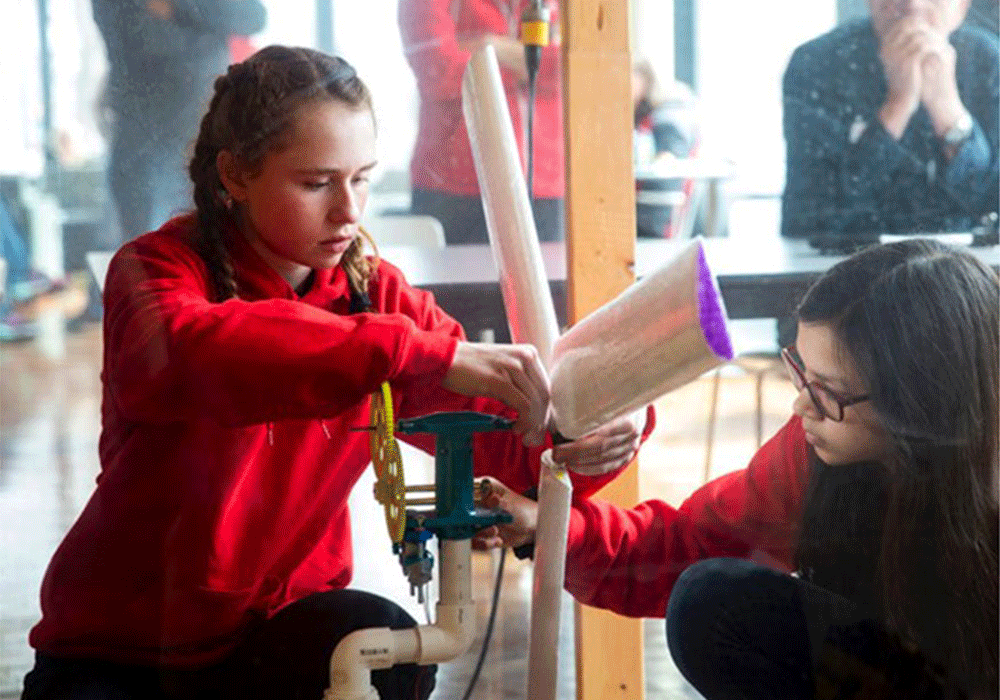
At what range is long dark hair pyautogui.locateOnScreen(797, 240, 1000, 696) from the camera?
3.24ft

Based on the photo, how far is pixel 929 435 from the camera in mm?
993

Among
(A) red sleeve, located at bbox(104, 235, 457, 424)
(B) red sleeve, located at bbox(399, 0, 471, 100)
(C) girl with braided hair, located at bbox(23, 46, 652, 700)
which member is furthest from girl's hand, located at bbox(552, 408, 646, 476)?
(B) red sleeve, located at bbox(399, 0, 471, 100)

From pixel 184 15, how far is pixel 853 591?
0.61 m

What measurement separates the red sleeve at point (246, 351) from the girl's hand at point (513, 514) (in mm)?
136

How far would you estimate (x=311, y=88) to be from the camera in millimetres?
883

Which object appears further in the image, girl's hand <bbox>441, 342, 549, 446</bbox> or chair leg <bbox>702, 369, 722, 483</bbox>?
chair leg <bbox>702, 369, 722, 483</bbox>

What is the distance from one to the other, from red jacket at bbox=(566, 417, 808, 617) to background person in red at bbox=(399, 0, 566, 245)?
23cm

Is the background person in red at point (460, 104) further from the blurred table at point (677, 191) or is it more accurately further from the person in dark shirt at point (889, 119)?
the person in dark shirt at point (889, 119)

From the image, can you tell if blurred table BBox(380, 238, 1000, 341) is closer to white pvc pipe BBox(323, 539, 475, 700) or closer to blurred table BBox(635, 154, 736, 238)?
blurred table BBox(635, 154, 736, 238)

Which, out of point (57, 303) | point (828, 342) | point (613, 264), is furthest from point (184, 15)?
point (828, 342)

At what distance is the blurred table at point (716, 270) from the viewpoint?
1.00 meters

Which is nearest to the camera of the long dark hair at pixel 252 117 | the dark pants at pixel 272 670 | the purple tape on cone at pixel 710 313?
the purple tape on cone at pixel 710 313

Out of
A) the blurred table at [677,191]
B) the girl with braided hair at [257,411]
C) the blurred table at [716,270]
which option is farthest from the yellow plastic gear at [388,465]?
the blurred table at [677,191]

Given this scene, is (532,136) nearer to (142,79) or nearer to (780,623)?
(142,79)
